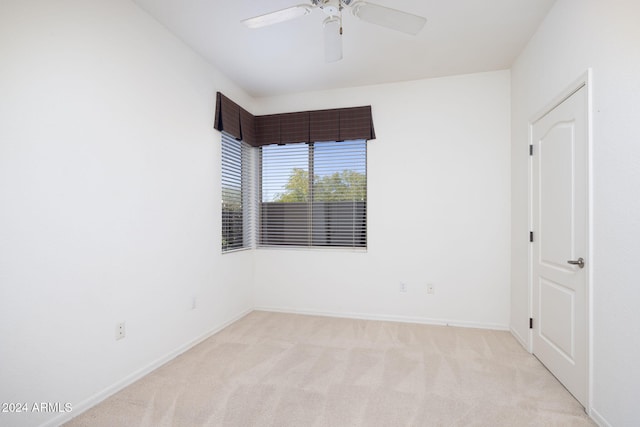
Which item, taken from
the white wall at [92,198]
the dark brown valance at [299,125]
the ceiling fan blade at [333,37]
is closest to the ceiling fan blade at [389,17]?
the ceiling fan blade at [333,37]

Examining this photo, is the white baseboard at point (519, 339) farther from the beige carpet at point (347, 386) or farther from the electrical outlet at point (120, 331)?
the electrical outlet at point (120, 331)

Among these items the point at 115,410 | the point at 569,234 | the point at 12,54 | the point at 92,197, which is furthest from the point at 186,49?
the point at 569,234

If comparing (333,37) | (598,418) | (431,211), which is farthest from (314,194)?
(598,418)

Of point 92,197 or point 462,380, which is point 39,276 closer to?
point 92,197

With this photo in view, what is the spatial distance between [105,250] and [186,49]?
1.96 metres

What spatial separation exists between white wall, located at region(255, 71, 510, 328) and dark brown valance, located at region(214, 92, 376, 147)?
0.15 metres

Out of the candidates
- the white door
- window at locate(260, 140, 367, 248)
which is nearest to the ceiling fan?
the white door

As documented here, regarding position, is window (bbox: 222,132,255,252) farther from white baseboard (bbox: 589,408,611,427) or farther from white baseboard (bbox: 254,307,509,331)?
white baseboard (bbox: 589,408,611,427)

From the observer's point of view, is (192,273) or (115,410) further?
(192,273)

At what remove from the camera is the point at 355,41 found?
278 centimetres

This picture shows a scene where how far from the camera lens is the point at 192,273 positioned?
9.73ft

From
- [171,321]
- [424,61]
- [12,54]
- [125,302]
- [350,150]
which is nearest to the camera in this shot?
[12,54]

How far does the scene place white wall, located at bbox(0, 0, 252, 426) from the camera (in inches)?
64.1

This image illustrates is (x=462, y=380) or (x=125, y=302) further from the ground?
(x=125, y=302)
